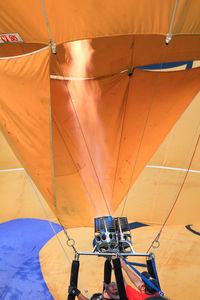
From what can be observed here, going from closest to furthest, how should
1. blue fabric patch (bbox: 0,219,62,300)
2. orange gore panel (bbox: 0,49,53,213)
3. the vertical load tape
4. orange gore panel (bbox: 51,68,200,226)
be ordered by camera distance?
the vertical load tape, orange gore panel (bbox: 0,49,53,213), blue fabric patch (bbox: 0,219,62,300), orange gore panel (bbox: 51,68,200,226)

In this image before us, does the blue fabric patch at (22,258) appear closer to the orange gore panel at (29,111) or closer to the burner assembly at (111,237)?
the orange gore panel at (29,111)

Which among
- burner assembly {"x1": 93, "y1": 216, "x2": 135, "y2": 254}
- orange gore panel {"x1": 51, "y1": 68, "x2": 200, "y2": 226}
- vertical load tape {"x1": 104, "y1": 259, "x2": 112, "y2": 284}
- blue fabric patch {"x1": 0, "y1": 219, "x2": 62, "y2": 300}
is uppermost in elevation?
orange gore panel {"x1": 51, "y1": 68, "x2": 200, "y2": 226}

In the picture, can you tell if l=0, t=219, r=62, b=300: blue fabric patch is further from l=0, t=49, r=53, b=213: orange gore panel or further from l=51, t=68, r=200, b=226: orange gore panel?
l=0, t=49, r=53, b=213: orange gore panel

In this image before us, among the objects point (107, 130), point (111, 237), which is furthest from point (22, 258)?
point (107, 130)

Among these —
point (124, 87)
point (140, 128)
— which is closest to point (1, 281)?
point (140, 128)

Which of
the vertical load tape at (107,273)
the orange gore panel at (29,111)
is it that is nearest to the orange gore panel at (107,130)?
the orange gore panel at (29,111)

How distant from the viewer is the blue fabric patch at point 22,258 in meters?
2.43

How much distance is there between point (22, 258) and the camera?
292 centimetres

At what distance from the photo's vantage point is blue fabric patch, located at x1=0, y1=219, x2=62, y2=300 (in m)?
2.43

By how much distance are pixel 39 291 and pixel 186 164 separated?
274cm

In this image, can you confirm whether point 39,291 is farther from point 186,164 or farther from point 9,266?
point 186,164

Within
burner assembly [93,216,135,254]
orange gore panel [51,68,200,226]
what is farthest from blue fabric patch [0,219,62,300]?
burner assembly [93,216,135,254]

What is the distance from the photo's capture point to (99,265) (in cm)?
264

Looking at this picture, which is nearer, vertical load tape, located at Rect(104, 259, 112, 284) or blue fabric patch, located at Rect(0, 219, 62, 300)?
vertical load tape, located at Rect(104, 259, 112, 284)
